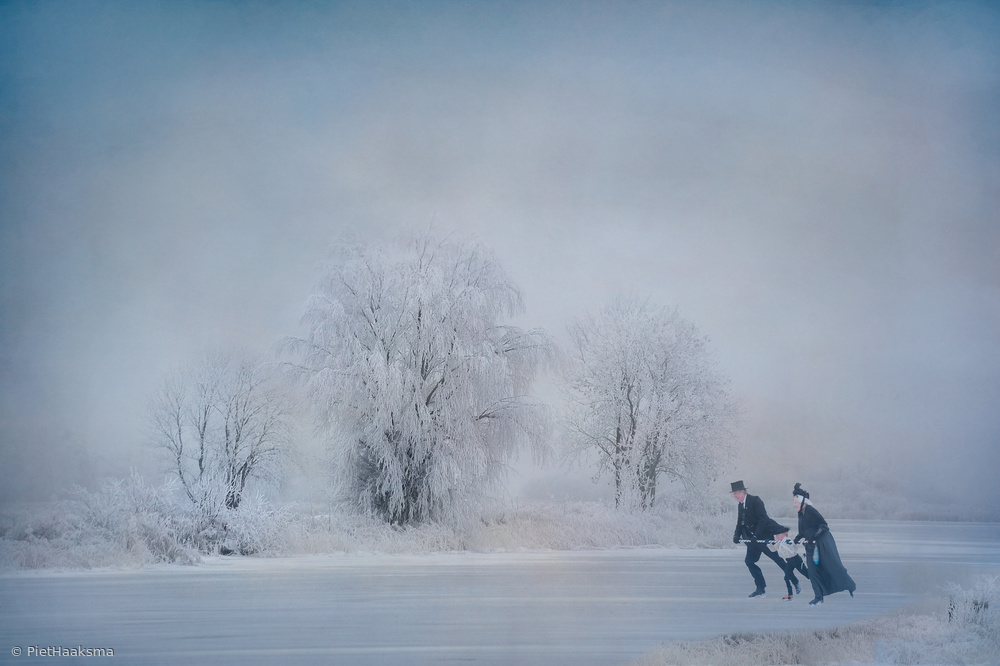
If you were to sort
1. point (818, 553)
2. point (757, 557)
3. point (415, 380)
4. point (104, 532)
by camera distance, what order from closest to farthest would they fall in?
1. point (818, 553)
2. point (757, 557)
3. point (104, 532)
4. point (415, 380)

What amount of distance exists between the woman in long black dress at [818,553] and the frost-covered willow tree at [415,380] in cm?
378

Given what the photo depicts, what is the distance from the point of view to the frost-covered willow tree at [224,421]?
30.2 ft

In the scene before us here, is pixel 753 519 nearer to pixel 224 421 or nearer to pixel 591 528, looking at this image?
pixel 591 528

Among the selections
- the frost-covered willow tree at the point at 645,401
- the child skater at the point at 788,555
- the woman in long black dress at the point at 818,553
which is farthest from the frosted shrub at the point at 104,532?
the woman in long black dress at the point at 818,553

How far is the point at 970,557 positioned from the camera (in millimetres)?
8133

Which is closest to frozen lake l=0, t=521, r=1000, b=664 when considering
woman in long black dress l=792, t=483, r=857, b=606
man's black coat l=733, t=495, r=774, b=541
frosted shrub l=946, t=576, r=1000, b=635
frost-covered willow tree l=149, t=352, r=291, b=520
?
woman in long black dress l=792, t=483, r=857, b=606

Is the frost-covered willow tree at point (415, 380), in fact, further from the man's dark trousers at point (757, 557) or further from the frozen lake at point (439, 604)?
the man's dark trousers at point (757, 557)

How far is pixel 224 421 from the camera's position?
9.45 meters

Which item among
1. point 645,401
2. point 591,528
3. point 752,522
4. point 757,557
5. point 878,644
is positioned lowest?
point 878,644

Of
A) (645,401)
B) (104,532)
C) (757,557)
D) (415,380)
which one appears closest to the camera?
(757,557)

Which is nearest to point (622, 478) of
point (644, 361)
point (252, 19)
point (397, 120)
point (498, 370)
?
point (644, 361)

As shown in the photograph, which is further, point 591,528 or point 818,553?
point 591,528

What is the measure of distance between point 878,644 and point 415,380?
5.43m

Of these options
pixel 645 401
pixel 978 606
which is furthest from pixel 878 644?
pixel 645 401
